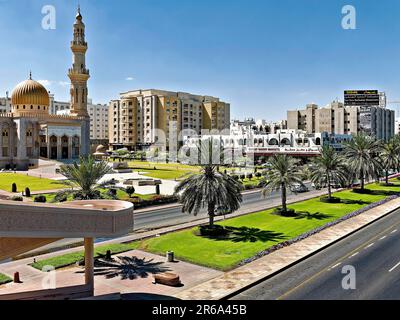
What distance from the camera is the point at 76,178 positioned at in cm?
2852

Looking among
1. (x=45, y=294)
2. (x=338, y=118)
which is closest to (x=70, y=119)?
(x=45, y=294)

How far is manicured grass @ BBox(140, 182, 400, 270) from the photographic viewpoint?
82.4 ft

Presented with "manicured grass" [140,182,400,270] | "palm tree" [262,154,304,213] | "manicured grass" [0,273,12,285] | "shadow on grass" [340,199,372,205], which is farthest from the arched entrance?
"manicured grass" [0,273,12,285]

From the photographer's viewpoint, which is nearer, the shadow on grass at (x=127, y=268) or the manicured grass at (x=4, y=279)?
the manicured grass at (x=4, y=279)

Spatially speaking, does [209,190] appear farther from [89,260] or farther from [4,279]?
[4,279]

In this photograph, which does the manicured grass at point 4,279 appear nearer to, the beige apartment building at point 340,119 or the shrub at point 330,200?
the shrub at point 330,200

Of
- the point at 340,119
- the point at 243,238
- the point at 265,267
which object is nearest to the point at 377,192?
the point at 243,238

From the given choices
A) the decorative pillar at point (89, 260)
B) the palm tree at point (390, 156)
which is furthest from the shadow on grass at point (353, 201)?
the decorative pillar at point (89, 260)

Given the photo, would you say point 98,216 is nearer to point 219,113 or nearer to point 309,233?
point 309,233

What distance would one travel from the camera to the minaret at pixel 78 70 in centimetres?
8738

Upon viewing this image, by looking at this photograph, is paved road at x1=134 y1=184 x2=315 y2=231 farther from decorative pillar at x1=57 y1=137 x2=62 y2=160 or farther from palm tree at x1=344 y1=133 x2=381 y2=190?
decorative pillar at x1=57 y1=137 x2=62 y2=160

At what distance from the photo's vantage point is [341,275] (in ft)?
→ 70.8

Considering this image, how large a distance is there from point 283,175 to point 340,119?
109221 millimetres

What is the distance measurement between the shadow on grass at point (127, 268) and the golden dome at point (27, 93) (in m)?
69.7
